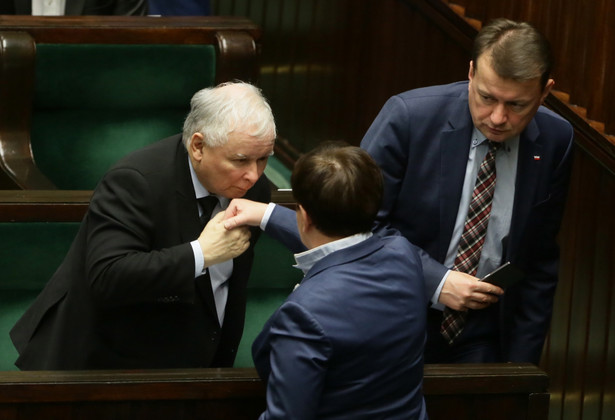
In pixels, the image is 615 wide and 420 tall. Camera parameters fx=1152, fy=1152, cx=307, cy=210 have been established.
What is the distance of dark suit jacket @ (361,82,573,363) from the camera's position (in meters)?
2.86

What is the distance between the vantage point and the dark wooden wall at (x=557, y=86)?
3789 millimetres

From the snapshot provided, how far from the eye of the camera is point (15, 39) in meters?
4.20

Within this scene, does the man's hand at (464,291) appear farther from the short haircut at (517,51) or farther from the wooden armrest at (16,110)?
the wooden armrest at (16,110)

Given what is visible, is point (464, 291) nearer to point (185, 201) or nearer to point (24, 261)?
point (185, 201)

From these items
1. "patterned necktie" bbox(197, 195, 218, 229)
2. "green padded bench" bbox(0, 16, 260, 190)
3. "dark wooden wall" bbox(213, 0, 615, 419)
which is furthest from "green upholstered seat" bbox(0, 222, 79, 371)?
"dark wooden wall" bbox(213, 0, 615, 419)

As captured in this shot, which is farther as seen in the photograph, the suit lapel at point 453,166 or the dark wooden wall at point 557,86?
the dark wooden wall at point 557,86

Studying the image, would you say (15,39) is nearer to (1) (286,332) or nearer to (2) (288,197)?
(2) (288,197)

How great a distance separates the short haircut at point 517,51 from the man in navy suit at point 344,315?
2.05ft

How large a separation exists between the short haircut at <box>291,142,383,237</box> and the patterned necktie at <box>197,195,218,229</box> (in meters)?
0.55

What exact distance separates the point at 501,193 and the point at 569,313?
129 centimetres

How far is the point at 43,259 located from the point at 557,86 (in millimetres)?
1811

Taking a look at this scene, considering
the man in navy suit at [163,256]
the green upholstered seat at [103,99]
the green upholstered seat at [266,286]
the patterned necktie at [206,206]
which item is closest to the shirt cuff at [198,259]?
the man in navy suit at [163,256]

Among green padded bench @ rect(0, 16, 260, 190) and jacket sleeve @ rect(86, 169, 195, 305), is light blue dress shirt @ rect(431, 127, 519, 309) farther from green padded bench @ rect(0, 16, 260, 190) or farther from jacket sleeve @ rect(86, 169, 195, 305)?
green padded bench @ rect(0, 16, 260, 190)

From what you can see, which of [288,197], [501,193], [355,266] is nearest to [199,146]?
[355,266]
